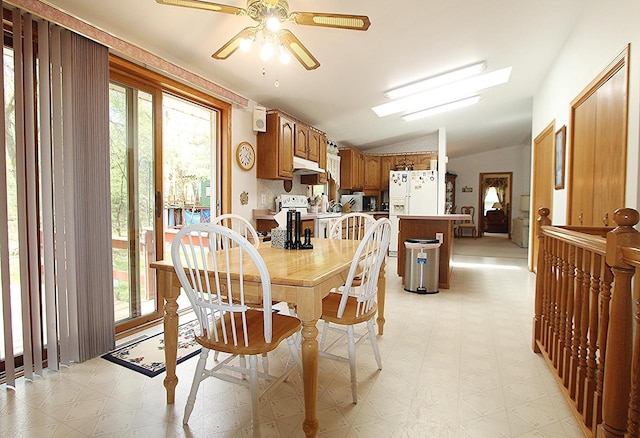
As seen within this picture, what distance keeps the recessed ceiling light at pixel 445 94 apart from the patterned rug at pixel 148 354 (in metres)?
3.92

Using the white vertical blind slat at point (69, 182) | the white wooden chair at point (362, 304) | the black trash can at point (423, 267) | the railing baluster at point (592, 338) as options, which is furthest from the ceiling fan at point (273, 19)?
the black trash can at point (423, 267)

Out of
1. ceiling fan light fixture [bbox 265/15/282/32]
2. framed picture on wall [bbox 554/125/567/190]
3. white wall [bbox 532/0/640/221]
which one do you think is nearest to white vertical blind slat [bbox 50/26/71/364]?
ceiling fan light fixture [bbox 265/15/282/32]

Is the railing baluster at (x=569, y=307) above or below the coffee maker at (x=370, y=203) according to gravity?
below

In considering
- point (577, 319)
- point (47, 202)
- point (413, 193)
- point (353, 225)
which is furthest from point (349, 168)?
point (577, 319)

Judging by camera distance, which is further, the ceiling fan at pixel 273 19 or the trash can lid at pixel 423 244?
the trash can lid at pixel 423 244

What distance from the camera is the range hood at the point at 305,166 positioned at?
178 inches

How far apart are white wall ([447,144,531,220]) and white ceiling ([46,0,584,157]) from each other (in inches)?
Answer: 221

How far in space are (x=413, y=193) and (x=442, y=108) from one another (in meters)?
1.67

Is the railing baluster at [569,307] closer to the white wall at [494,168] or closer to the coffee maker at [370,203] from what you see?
the coffee maker at [370,203]

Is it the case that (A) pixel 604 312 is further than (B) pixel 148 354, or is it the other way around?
(B) pixel 148 354

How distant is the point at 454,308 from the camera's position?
3402 mm

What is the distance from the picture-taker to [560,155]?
3842 millimetres

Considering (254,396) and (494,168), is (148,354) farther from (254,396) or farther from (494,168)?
(494,168)

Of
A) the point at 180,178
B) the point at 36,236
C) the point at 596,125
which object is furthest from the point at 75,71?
the point at 596,125
